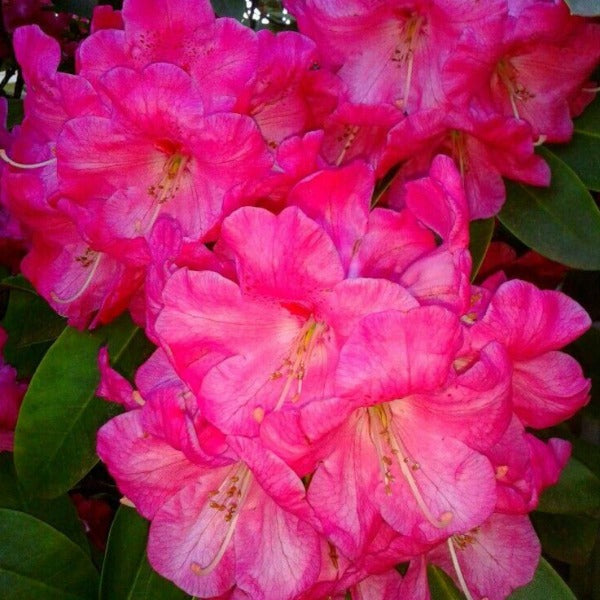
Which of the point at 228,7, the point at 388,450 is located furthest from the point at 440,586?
the point at 228,7

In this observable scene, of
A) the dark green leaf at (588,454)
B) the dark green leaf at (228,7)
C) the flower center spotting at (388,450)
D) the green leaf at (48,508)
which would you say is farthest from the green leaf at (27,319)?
the dark green leaf at (588,454)

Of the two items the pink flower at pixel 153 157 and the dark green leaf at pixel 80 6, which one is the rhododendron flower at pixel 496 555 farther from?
the dark green leaf at pixel 80 6

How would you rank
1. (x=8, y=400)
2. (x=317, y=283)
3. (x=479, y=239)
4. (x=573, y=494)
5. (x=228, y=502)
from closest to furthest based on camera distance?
(x=317, y=283) → (x=228, y=502) → (x=479, y=239) → (x=573, y=494) → (x=8, y=400)

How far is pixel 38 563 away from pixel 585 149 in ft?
2.20

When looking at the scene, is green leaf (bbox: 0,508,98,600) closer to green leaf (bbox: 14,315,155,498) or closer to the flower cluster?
green leaf (bbox: 14,315,155,498)

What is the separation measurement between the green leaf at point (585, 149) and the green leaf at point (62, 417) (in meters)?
0.48

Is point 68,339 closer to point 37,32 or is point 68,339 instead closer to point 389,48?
point 37,32

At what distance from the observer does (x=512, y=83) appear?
0.73m

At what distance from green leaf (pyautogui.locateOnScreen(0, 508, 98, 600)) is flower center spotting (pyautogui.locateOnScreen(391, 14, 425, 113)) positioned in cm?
54

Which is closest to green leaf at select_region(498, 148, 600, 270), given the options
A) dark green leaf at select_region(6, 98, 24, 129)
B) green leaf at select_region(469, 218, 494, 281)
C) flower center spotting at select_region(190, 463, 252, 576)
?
green leaf at select_region(469, 218, 494, 281)

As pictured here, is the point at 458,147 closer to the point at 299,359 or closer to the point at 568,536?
the point at 299,359

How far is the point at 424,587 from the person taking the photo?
0.70 metres

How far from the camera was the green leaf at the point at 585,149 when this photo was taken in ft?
2.69

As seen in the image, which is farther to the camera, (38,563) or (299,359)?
(38,563)
